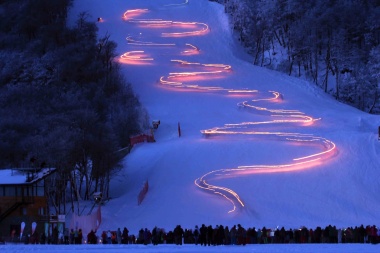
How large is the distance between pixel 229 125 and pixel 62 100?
10.1 metres

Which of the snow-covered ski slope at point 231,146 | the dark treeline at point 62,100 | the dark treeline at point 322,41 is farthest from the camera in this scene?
the dark treeline at point 322,41

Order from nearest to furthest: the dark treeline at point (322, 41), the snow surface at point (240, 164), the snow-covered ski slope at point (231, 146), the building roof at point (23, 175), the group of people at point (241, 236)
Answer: the group of people at point (241, 236) < the building roof at point (23, 175) < the snow surface at point (240, 164) < the snow-covered ski slope at point (231, 146) < the dark treeline at point (322, 41)

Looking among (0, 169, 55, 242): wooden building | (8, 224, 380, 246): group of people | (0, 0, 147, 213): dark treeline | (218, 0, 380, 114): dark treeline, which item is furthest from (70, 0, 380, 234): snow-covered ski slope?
(8, 224, 380, 246): group of people

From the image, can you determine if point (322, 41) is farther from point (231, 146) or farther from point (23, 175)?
point (23, 175)

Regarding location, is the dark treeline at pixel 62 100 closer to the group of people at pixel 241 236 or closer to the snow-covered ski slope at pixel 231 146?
the snow-covered ski slope at pixel 231 146

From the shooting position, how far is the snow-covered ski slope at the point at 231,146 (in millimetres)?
35875

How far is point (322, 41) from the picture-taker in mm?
62500

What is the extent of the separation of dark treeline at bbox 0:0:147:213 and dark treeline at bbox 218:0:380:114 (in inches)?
475

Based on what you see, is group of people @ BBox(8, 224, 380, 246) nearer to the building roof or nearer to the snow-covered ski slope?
the building roof

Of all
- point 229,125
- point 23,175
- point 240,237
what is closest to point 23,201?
point 23,175

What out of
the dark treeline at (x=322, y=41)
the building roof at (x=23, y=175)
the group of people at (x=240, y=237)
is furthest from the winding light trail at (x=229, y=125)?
the group of people at (x=240, y=237)

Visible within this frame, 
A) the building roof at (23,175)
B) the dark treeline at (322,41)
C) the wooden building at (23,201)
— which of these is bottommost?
the wooden building at (23,201)

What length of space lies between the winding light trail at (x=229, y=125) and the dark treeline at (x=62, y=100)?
12.6 feet

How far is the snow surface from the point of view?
3491 centimetres
